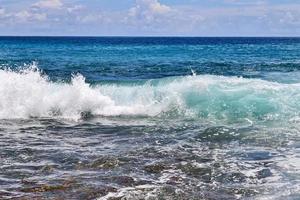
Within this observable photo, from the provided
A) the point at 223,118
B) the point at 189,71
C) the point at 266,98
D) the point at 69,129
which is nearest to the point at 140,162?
the point at 69,129

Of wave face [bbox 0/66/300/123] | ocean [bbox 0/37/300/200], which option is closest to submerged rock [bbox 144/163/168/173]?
ocean [bbox 0/37/300/200]

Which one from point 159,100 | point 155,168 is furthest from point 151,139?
point 159,100

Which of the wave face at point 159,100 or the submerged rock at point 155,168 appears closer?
the submerged rock at point 155,168

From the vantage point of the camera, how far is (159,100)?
19.5 meters

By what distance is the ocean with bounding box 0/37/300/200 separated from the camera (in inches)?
340

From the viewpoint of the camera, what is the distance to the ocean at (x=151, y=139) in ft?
28.3

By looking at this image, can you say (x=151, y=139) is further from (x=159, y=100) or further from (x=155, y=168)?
(x=159, y=100)

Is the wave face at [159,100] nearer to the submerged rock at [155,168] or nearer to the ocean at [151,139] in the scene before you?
the ocean at [151,139]

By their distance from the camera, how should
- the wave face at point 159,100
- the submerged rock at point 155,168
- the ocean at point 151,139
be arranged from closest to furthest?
the ocean at point 151,139
the submerged rock at point 155,168
the wave face at point 159,100

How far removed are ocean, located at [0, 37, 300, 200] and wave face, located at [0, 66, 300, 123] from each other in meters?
0.04

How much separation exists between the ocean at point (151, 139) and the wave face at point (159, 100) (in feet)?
0.13

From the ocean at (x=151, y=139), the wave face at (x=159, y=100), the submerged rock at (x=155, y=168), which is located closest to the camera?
the ocean at (x=151, y=139)

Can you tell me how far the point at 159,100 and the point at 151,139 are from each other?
257 inches

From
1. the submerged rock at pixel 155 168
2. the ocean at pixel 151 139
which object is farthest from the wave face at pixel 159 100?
A: the submerged rock at pixel 155 168
